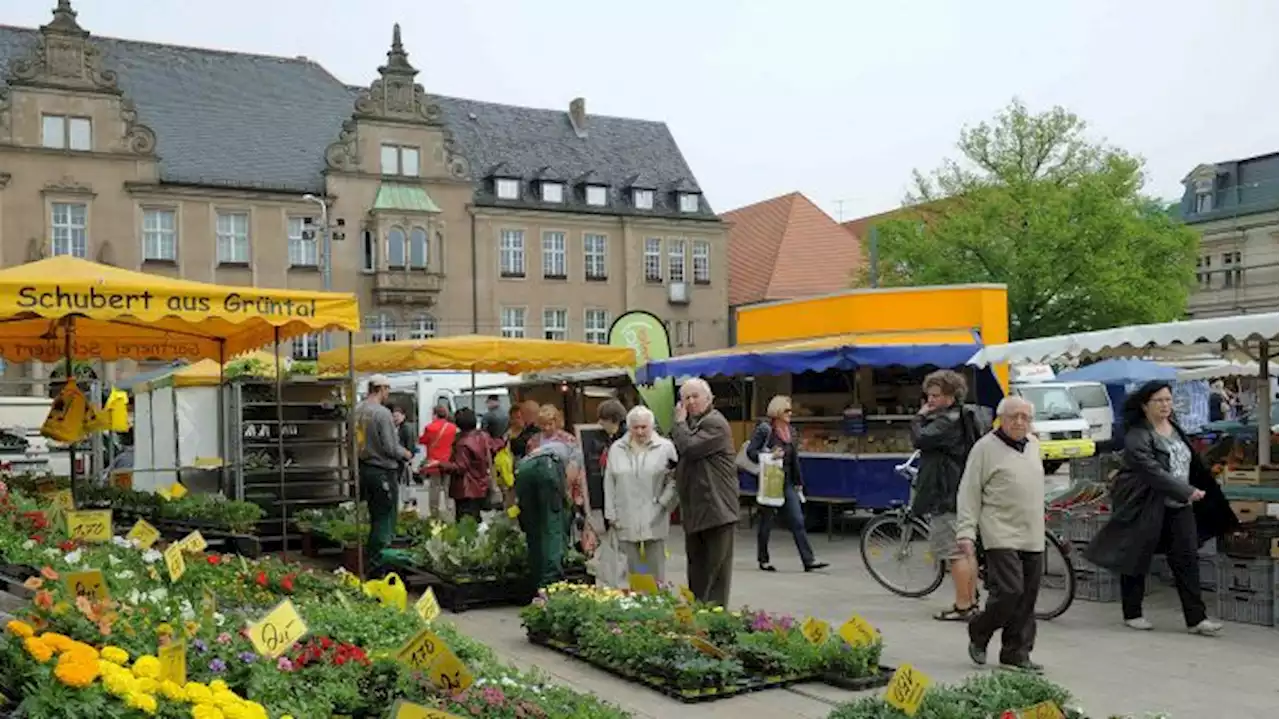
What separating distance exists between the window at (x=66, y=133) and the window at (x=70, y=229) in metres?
1.97

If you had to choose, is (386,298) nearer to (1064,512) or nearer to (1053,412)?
(1053,412)

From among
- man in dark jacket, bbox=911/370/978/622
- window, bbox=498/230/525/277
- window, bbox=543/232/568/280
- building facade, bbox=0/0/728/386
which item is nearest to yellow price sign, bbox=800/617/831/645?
man in dark jacket, bbox=911/370/978/622

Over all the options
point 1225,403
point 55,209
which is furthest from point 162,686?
point 55,209

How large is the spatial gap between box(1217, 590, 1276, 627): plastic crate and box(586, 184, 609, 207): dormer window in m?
41.6

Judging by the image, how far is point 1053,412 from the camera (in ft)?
80.6

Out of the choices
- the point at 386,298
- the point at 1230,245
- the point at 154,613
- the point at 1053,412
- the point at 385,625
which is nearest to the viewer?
the point at 154,613

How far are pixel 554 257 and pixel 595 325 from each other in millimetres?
3235

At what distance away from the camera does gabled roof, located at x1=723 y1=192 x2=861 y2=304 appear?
54594 mm

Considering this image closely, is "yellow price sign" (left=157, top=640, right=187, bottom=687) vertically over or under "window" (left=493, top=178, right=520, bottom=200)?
under

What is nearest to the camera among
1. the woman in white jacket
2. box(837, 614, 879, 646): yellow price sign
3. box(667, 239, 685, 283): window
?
box(837, 614, 879, 646): yellow price sign

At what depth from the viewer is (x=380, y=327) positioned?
44.6 meters

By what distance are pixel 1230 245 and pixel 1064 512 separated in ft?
186

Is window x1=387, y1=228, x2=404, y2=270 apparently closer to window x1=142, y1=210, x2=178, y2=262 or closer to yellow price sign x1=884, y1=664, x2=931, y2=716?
window x1=142, y1=210, x2=178, y2=262

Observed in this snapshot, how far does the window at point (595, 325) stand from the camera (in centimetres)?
4934
